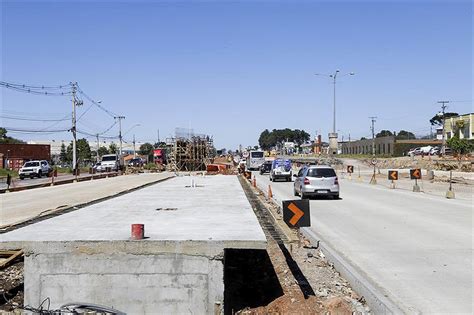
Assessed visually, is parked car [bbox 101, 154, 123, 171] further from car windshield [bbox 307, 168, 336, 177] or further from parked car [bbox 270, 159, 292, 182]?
car windshield [bbox 307, 168, 336, 177]

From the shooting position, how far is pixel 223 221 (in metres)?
9.72

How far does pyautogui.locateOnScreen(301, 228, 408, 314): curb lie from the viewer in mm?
7402

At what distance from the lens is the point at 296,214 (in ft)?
32.5

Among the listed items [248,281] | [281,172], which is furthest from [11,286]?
[281,172]

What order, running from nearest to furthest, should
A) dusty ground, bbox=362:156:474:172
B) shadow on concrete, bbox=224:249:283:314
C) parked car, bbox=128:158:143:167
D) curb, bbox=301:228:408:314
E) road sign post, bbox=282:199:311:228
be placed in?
curb, bbox=301:228:408:314 < shadow on concrete, bbox=224:249:283:314 < road sign post, bbox=282:199:311:228 < dusty ground, bbox=362:156:474:172 < parked car, bbox=128:158:143:167

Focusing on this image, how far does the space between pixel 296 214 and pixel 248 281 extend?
4.89 ft

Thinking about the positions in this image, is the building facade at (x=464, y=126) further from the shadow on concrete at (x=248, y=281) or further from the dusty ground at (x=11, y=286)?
the dusty ground at (x=11, y=286)

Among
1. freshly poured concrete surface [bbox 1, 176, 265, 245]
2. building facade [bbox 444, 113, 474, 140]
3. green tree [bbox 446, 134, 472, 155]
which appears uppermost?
building facade [bbox 444, 113, 474, 140]

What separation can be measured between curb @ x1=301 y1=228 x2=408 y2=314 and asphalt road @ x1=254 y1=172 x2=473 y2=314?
5.7 inches

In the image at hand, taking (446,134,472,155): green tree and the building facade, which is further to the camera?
the building facade

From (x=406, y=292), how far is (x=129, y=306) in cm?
418

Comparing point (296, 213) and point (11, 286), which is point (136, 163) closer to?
point (11, 286)

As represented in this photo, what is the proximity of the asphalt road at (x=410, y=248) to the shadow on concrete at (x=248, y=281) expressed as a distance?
5.47ft

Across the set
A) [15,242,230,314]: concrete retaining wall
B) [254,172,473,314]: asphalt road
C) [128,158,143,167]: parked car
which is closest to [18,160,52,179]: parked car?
[128,158,143,167]: parked car
